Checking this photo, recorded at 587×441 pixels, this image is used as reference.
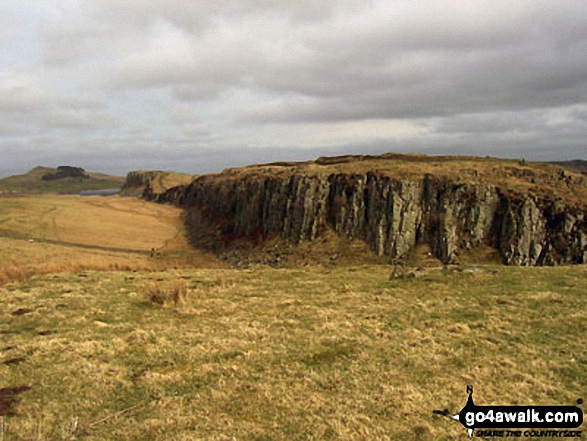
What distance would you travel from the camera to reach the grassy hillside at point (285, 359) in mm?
9852

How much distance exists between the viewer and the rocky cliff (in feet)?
183

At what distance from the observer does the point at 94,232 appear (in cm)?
8031

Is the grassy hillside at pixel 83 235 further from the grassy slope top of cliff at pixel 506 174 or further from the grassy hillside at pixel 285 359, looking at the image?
the grassy slope top of cliff at pixel 506 174

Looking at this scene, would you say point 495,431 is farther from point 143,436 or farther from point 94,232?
point 94,232

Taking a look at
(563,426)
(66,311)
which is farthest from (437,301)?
(66,311)

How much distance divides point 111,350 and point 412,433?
1045 centimetres

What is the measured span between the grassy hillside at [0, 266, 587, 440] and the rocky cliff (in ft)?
123

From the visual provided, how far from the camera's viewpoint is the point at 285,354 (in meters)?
13.8

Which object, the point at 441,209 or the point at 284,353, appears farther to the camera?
the point at 441,209

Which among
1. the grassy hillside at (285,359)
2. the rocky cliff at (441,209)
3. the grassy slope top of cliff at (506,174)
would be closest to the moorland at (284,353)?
the grassy hillside at (285,359)
